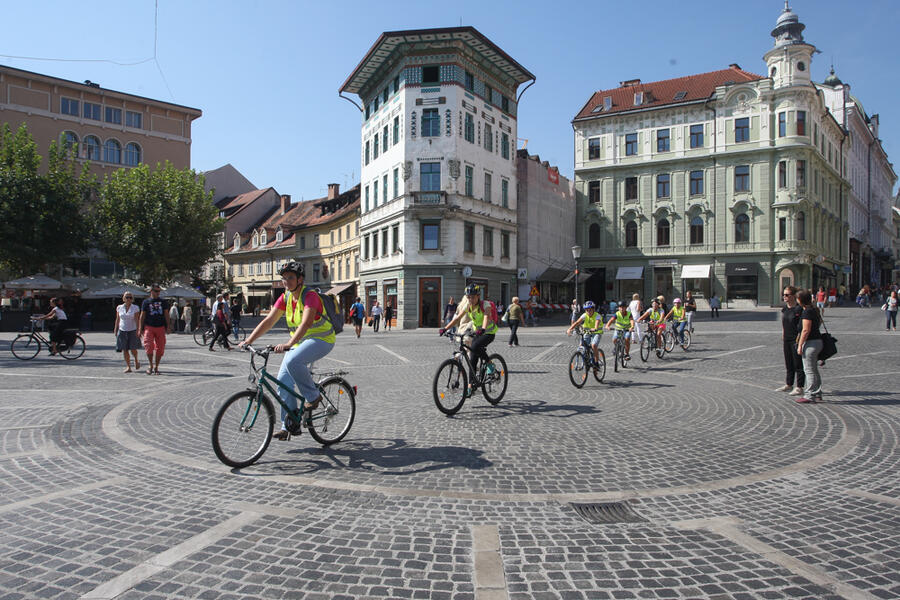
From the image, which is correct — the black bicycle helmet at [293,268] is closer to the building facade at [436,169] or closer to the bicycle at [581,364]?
the bicycle at [581,364]

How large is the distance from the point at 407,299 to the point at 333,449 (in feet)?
94.8

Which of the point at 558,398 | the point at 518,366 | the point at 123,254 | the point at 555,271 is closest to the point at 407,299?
Answer: the point at 555,271

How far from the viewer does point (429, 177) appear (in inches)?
1379

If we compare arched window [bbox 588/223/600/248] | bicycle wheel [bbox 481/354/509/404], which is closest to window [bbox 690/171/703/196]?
arched window [bbox 588/223/600/248]

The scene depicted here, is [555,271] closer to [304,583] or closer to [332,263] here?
[332,263]

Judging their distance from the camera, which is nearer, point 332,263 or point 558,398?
point 558,398

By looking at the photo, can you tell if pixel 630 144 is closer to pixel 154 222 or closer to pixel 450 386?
pixel 154 222

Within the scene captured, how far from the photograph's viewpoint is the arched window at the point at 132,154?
4594cm

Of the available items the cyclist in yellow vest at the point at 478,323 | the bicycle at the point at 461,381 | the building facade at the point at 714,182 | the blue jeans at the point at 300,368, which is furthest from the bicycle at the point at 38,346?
the building facade at the point at 714,182

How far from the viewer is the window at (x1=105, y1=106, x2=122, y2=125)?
45.1m

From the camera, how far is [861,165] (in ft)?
212

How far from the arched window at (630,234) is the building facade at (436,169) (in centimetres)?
1519

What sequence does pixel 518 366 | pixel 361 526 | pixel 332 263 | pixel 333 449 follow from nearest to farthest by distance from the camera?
pixel 361 526 → pixel 333 449 → pixel 518 366 → pixel 332 263

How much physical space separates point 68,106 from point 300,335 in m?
49.7
